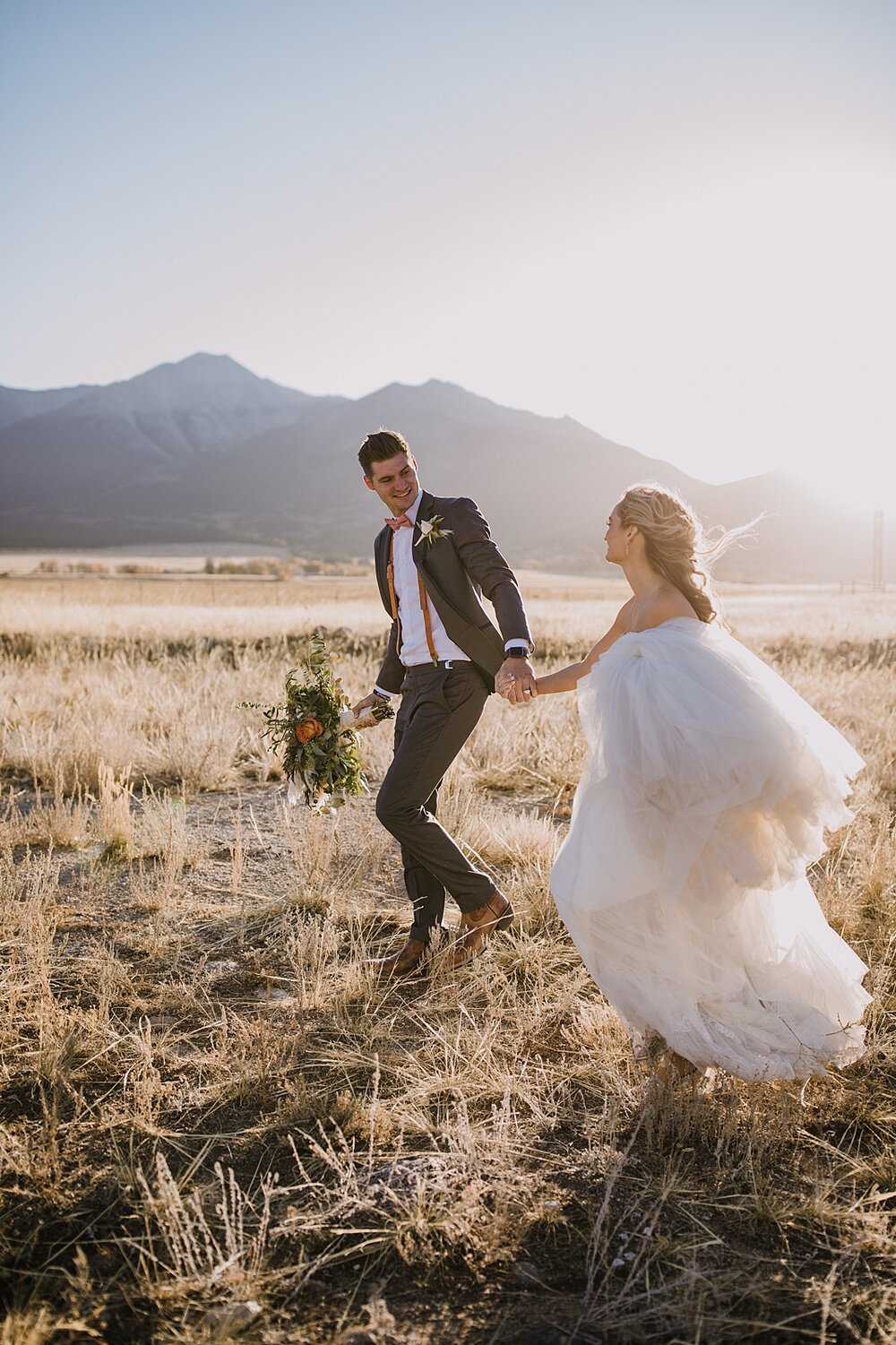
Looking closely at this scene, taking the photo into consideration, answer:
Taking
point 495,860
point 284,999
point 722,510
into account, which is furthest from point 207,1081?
point 722,510

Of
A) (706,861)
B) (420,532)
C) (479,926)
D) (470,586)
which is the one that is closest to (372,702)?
(470,586)

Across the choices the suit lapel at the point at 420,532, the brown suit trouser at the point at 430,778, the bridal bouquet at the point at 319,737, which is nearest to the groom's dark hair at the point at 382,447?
the suit lapel at the point at 420,532

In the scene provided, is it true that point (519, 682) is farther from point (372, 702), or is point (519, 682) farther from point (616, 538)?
point (372, 702)

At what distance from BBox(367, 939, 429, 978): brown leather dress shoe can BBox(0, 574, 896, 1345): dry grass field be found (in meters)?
0.10

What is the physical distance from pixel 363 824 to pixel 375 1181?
347 cm

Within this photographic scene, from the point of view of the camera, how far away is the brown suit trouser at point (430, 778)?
13.8 feet

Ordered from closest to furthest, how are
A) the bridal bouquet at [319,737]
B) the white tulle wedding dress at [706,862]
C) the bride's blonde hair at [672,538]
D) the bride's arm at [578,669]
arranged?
the white tulle wedding dress at [706,862] < the bride's blonde hair at [672,538] < the bride's arm at [578,669] < the bridal bouquet at [319,737]

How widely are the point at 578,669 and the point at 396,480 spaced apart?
52.4 inches

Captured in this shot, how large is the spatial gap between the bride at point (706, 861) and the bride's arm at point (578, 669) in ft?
1.27

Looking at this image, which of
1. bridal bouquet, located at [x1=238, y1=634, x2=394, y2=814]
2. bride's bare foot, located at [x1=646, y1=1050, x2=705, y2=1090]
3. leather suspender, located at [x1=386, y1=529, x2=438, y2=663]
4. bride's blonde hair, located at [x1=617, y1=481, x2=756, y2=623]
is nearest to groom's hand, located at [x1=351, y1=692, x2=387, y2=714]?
bridal bouquet, located at [x1=238, y1=634, x2=394, y2=814]

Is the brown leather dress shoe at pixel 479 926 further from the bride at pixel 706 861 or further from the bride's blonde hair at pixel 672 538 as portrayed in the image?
the bride's blonde hair at pixel 672 538

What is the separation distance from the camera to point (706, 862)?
123 inches

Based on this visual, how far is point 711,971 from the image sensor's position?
10.4ft

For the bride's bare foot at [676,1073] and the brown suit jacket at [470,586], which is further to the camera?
the brown suit jacket at [470,586]
